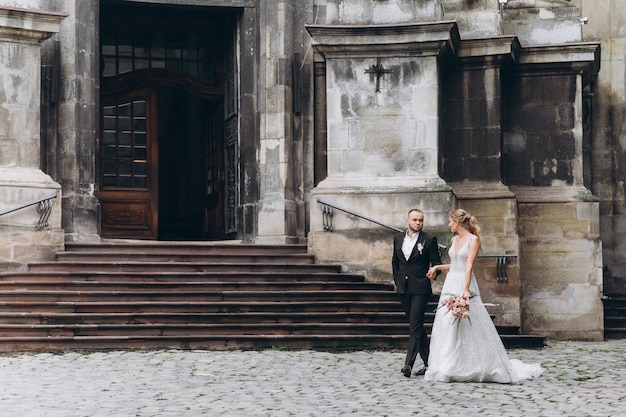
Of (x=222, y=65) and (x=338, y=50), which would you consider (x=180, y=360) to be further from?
(x=222, y=65)

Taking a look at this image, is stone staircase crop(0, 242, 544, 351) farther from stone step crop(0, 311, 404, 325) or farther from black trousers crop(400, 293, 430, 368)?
black trousers crop(400, 293, 430, 368)

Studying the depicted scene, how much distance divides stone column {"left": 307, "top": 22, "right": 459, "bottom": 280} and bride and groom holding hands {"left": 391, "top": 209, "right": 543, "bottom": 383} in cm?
504

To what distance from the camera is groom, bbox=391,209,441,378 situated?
14.2 metres

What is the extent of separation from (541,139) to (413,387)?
9068 millimetres

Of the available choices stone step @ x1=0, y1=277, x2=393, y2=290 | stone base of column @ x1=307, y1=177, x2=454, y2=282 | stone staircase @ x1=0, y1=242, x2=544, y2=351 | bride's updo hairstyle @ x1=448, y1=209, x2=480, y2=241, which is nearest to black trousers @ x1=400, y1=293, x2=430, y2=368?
bride's updo hairstyle @ x1=448, y1=209, x2=480, y2=241

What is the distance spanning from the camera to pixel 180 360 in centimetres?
1527

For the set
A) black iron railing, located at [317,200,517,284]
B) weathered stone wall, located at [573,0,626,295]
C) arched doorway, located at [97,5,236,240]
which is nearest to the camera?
black iron railing, located at [317,200,517,284]

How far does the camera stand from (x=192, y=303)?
57.0ft

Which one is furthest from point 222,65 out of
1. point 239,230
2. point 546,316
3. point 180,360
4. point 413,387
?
point 413,387

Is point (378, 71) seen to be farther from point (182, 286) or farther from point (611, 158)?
point (611, 158)

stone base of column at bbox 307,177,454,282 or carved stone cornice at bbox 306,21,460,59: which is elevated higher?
carved stone cornice at bbox 306,21,460,59

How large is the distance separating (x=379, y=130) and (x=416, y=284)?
5897 millimetres

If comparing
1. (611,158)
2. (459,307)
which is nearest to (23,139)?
(459,307)

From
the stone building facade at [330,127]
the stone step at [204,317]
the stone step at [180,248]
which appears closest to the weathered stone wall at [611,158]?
the stone building facade at [330,127]
